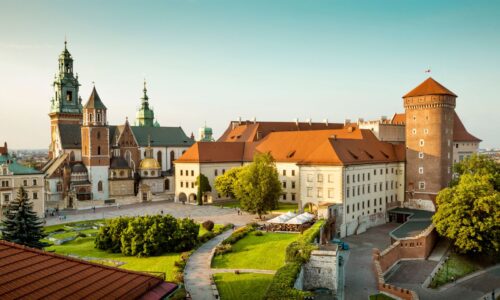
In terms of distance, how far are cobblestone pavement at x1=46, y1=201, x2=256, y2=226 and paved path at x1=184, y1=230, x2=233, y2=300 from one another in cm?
1545

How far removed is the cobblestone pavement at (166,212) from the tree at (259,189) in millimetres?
2824

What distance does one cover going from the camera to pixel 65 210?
71.9 m

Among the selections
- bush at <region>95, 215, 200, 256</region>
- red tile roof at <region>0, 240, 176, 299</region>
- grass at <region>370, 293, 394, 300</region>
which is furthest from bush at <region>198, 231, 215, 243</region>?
red tile roof at <region>0, 240, 176, 299</region>

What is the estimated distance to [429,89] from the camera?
207 feet

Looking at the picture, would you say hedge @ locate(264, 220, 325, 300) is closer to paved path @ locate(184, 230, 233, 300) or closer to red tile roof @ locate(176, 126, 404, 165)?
paved path @ locate(184, 230, 233, 300)

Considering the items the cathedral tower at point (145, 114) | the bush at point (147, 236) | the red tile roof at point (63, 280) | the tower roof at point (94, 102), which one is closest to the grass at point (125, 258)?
the bush at point (147, 236)

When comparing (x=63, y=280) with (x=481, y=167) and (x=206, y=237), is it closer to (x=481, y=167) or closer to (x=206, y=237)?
(x=206, y=237)

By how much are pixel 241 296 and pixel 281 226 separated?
63.3ft

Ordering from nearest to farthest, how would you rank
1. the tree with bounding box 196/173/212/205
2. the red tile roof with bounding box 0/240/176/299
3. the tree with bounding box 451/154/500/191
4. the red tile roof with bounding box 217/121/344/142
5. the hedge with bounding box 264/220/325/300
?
the red tile roof with bounding box 0/240/176/299 → the hedge with bounding box 264/220/325/300 → the tree with bounding box 451/154/500/191 → the tree with bounding box 196/173/212/205 → the red tile roof with bounding box 217/121/344/142

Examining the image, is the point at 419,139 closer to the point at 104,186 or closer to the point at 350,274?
the point at 350,274

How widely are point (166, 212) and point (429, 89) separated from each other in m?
43.0

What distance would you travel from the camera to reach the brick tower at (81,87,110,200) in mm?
80688

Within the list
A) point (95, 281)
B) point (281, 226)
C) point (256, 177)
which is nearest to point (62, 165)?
point (256, 177)

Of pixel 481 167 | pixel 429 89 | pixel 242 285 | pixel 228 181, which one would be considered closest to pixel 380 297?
pixel 242 285
